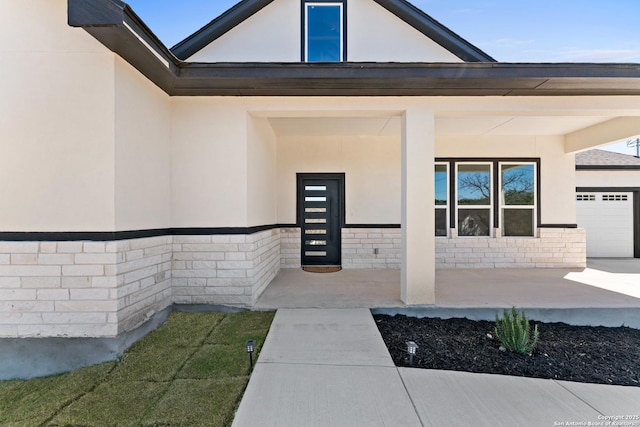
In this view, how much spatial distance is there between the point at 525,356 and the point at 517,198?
19.5 ft

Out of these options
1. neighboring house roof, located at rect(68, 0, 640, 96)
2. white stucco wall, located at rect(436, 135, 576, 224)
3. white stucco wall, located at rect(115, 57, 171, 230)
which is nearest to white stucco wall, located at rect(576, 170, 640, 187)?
white stucco wall, located at rect(436, 135, 576, 224)

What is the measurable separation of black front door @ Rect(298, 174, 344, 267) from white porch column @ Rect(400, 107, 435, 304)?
3322 millimetres

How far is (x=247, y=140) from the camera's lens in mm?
4852

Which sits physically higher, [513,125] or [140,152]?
[513,125]

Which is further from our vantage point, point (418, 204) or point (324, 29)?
point (324, 29)

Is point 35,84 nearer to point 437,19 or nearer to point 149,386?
point 149,386

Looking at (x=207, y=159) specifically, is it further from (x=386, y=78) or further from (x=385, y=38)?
(x=385, y=38)

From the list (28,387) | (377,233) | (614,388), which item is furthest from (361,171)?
(28,387)

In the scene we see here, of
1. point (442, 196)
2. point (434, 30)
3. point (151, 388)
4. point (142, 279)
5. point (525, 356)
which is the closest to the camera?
point (151, 388)

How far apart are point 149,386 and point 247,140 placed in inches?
134

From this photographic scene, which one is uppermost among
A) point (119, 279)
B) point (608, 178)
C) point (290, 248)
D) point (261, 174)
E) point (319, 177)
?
point (608, 178)

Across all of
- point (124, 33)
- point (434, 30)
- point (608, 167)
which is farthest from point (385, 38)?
point (608, 167)

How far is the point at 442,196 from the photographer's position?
320 inches

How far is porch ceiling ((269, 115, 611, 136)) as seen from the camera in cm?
620
